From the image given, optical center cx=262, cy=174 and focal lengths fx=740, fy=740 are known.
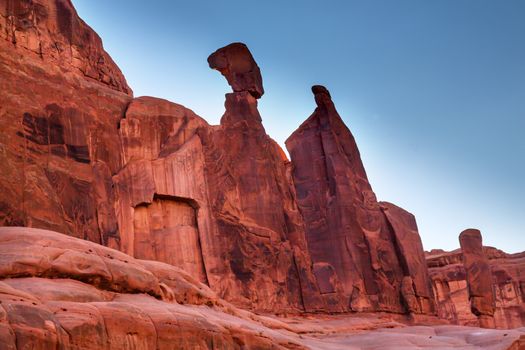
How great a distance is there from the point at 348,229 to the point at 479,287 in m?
12.9

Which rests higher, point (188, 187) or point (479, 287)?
point (188, 187)

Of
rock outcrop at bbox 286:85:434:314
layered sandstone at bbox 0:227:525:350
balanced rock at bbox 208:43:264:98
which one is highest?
balanced rock at bbox 208:43:264:98

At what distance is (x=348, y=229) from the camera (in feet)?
137

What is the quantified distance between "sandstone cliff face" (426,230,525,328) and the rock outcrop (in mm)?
6339

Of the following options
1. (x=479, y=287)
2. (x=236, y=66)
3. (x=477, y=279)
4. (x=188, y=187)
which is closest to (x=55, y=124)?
(x=188, y=187)

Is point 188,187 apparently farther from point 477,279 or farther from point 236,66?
point 477,279

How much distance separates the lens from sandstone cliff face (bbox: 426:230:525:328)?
161 feet

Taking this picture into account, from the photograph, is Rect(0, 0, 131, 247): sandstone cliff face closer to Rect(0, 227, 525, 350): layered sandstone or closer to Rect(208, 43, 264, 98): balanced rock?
Rect(0, 227, 525, 350): layered sandstone

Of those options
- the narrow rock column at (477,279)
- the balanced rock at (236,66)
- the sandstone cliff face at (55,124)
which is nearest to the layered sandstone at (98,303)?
the sandstone cliff face at (55,124)

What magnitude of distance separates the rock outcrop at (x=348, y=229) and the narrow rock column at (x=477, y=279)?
18.2 feet

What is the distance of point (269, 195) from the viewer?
114ft

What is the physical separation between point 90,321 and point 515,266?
174 feet

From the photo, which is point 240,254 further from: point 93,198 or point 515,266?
point 515,266

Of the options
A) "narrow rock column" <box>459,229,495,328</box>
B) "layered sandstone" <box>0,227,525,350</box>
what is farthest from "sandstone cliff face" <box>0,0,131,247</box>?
"narrow rock column" <box>459,229,495,328</box>
